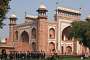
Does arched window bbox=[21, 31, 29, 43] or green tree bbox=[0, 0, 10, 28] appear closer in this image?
green tree bbox=[0, 0, 10, 28]

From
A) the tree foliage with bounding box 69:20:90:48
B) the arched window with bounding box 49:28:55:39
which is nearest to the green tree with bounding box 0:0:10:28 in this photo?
the tree foliage with bounding box 69:20:90:48

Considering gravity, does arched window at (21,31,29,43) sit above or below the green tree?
below

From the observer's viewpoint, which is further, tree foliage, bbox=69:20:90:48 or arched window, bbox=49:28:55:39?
arched window, bbox=49:28:55:39

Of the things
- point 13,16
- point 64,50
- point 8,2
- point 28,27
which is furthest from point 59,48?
point 8,2

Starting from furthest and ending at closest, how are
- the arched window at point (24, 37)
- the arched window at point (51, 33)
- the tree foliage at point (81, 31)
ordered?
the arched window at point (24, 37)
the arched window at point (51, 33)
the tree foliage at point (81, 31)

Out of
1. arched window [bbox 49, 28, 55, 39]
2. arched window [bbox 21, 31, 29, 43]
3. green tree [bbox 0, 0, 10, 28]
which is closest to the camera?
green tree [bbox 0, 0, 10, 28]

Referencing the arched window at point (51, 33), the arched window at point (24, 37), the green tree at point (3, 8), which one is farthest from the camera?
the arched window at point (24, 37)

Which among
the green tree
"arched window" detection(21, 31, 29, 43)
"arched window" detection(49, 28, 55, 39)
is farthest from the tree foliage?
the green tree

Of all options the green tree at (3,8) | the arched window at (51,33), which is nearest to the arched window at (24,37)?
the arched window at (51,33)

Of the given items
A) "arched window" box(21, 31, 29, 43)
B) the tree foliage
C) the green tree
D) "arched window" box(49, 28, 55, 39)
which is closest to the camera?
the green tree

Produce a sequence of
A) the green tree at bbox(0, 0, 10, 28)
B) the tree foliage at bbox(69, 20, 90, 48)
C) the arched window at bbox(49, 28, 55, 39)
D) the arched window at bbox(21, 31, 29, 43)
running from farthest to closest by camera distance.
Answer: the arched window at bbox(21, 31, 29, 43), the arched window at bbox(49, 28, 55, 39), the tree foliage at bbox(69, 20, 90, 48), the green tree at bbox(0, 0, 10, 28)

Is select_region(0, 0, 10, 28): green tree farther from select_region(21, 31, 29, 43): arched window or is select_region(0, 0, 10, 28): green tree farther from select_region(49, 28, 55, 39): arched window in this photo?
select_region(21, 31, 29, 43): arched window

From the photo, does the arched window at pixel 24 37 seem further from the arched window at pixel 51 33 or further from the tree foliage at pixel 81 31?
the tree foliage at pixel 81 31

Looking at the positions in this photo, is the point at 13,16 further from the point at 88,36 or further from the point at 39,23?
the point at 88,36
